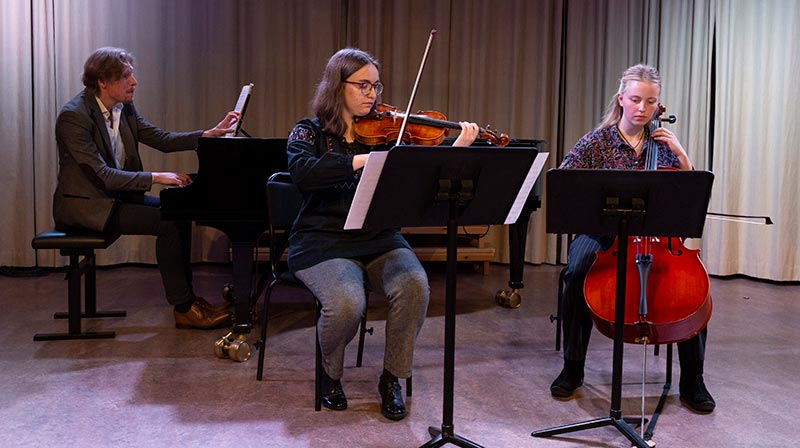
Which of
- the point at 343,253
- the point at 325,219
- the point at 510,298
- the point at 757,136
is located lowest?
the point at 510,298

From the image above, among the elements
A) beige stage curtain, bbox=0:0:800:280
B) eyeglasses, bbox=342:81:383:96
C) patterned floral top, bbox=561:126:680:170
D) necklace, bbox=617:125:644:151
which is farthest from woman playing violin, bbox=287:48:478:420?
beige stage curtain, bbox=0:0:800:280

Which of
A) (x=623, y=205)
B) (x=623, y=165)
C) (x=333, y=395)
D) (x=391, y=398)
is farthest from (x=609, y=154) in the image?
(x=333, y=395)

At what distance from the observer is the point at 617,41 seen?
5.78m

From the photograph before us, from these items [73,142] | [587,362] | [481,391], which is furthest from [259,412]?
[73,142]

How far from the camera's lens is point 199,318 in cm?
390

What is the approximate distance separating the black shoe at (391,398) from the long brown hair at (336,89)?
2.89 ft

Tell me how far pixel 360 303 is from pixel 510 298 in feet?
6.40

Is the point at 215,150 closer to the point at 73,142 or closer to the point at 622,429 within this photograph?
the point at 73,142

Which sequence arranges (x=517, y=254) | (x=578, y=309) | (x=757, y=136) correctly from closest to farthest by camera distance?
(x=578, y=309) < (x=517, y=254) < (x=757, y=136)

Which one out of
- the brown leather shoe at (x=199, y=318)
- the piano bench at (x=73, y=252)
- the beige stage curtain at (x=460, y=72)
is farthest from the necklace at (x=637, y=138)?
the beige stage curtain at (x=460, y=72)

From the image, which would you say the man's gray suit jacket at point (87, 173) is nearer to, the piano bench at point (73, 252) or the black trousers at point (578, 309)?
the piano bench at point (73, 252)

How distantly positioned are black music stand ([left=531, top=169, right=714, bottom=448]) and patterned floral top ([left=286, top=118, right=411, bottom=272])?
2.33 ft

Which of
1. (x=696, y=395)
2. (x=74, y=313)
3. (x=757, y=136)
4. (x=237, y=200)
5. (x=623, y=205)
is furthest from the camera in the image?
(x=757, y=136)

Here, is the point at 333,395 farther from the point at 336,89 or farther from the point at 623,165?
the point at 623,165
